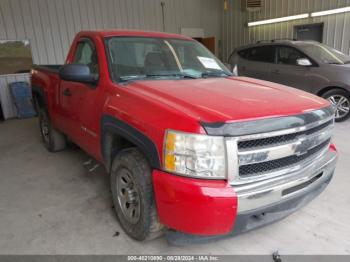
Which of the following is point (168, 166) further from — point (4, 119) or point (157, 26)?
point (157, 26)

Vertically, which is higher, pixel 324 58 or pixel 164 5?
pixel 164 5

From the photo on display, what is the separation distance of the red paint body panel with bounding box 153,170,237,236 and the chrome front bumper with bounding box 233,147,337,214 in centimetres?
8

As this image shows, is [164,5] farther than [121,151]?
Yes

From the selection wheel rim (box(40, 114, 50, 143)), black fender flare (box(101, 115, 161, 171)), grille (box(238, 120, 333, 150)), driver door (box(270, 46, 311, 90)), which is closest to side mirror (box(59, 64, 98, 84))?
black fender flare (box(101, 115, 161, 171))

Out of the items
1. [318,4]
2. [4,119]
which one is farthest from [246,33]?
[4,119]

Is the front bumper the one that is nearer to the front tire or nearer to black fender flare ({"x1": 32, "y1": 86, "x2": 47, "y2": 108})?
the front tire

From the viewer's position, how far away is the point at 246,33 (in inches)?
427

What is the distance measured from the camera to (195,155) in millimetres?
1584

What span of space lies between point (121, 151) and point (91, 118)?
2.02 ft

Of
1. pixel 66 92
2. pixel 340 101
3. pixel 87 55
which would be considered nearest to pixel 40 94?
pixel 66 92

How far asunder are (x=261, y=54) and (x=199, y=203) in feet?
19.7

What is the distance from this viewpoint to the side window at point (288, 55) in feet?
19.9

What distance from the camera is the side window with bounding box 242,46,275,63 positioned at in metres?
6.55

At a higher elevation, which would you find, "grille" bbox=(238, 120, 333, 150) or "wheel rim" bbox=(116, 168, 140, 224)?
"grille" bbox=(238, 120, 333, 150)
